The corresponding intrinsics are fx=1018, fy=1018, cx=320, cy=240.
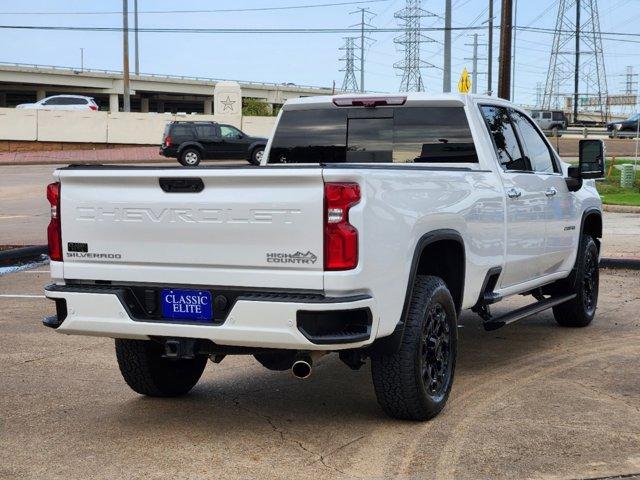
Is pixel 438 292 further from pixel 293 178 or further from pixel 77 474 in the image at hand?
pixel 77 474

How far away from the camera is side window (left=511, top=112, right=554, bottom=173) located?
8.23 meters

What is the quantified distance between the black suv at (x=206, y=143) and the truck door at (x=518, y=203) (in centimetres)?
3073

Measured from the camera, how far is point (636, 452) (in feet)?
17.8

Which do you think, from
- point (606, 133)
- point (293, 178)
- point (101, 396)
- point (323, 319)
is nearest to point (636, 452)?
point (323, 319)

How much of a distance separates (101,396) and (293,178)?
242 centimetres

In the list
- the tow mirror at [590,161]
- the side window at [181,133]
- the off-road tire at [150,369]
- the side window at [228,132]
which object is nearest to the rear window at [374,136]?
the tow mirror at [590,161]

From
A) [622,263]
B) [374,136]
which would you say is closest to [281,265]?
[374,136]

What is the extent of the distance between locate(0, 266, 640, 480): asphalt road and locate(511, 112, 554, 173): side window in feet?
4.95

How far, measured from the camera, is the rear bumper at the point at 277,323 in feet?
17.1

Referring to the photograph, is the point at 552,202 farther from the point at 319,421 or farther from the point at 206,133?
the point at 206,133

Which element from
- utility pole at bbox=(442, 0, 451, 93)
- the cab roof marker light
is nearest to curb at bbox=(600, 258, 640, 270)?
the cab roof marker light

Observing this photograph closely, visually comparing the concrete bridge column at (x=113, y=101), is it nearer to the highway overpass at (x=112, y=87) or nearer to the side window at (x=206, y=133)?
the highway overpass at (x=112, y=87)

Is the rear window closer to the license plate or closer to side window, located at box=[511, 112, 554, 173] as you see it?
side window, located at box=[511, 112, 554, 173]

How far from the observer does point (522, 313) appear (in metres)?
7.60
